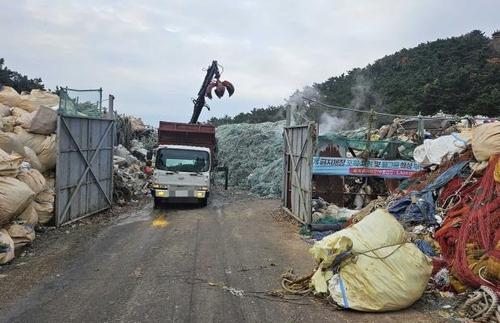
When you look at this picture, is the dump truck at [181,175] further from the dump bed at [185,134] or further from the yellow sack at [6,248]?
the yellow sack at [6,248]

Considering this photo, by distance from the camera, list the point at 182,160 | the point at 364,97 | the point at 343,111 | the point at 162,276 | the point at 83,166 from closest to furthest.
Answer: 1. the point at 162,276
2. the point at 83,166
3. the point at 182,160
4. the point at 343,111
5. the point at 364,97

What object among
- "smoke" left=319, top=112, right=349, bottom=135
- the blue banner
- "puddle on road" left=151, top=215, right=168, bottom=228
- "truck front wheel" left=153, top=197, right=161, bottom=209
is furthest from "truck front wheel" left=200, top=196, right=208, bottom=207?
"smoke" left=319, top=112, right=349, bottom=135

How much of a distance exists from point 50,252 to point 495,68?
3068 cm

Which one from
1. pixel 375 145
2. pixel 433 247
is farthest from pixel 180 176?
pixel 433 247

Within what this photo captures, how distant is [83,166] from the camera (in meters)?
13.3

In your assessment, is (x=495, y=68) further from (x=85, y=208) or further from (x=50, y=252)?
(x=50, y=252)

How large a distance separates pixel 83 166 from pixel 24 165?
2.88 meters

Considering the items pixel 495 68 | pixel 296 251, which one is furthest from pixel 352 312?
pixel 495 68

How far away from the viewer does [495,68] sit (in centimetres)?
3100

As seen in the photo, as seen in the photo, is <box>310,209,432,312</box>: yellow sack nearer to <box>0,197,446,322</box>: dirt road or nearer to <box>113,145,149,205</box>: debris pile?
<box>0,197,446,322</box>: dirt road

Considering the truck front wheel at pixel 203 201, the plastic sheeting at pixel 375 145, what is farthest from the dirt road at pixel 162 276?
the truck front wheel at pixel 203 201

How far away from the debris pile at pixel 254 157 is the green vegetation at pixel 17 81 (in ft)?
39.9

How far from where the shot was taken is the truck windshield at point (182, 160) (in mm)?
15922

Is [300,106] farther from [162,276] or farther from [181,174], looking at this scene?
[162,276]
